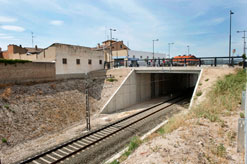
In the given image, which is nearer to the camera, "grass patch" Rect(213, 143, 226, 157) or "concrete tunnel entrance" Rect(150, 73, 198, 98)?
"grass patch" Rect(213, 143, 226, 157)

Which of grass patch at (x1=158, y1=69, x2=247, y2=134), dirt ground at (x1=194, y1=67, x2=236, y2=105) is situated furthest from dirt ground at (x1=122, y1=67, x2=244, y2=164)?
dirt ground at (x1=194, y1=67, x2=236, y2=105)

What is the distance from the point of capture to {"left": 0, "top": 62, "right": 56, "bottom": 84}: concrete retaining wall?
1827 centimetres

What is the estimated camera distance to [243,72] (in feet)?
61.1

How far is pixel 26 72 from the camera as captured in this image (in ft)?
66.4

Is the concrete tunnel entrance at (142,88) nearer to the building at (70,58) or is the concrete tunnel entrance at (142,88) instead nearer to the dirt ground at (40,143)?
the dirt ground at (40,143)

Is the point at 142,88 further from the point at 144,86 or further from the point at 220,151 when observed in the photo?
the point at 220,151

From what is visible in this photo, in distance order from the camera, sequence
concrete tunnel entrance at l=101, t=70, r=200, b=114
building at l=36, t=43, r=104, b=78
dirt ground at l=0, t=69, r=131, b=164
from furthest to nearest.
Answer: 1. building at l=36, t=43, r=104, b=78
2. concrete tunnel entrance at l=101, t=70, r=200, b=114
3. dirt ground at l=0, t=69, r=131, b=164

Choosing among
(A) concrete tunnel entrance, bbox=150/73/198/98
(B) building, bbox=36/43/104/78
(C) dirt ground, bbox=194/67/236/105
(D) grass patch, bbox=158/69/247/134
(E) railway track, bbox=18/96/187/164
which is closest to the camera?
(E) railway track, bbox=18/96/187/164

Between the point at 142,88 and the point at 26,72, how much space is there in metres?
18.1

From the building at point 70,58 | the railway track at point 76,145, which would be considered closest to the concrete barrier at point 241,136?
the railway track at point 76,145

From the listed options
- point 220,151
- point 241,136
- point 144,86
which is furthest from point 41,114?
point 144,86

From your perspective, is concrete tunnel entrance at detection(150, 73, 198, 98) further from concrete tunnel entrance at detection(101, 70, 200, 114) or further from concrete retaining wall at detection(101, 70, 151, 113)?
concrete retaining wall at detection(101, 70, 151, 113)

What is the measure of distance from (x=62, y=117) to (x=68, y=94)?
178 inches

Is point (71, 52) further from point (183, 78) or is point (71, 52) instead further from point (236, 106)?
point (183, 78)
